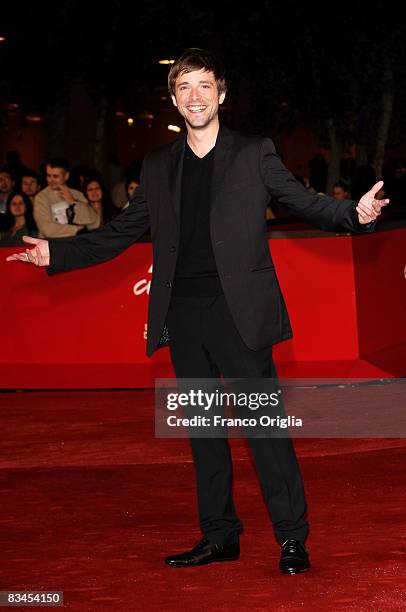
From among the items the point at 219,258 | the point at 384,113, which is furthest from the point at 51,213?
the point at 384,113

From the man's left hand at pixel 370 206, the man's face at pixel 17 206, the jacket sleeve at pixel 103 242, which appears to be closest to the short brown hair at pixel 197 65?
the jacket sleeve at pixel 103 242

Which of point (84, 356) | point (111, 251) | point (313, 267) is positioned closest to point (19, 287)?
point (84, 356)

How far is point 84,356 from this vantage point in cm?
1156

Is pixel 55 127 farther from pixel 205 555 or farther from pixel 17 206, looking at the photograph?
pixel 205 555

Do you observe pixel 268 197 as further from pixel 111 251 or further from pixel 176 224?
pixel 111 251

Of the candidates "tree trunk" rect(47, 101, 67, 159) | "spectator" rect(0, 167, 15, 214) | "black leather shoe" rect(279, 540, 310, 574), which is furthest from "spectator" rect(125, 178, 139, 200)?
"tree trunk" rect(47, 101, 67, 159)

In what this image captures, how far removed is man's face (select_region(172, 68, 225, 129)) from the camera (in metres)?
5.59

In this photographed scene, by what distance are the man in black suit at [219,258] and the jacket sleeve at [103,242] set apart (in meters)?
0.12

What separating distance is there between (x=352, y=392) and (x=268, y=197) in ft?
17.6

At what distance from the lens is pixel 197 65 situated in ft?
18.3

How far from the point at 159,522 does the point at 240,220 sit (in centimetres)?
194

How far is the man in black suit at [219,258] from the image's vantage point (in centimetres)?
559

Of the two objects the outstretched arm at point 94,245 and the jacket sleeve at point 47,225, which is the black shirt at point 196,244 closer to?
the outstretched arm at point 94,245

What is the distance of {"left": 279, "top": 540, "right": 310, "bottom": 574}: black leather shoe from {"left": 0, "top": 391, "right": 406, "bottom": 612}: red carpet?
4 centimetres
